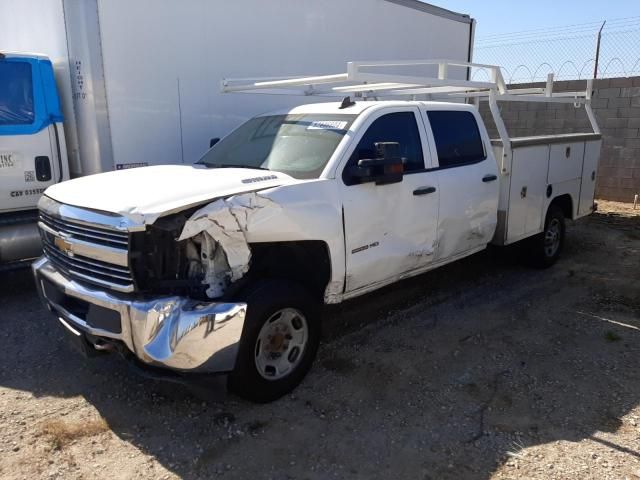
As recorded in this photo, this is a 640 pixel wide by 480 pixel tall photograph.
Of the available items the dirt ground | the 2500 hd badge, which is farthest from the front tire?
the 2500 hd badge

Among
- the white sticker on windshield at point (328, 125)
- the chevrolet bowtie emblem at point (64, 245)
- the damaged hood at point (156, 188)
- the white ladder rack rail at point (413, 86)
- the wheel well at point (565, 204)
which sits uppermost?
the white ladder rack rail at point (413, 86)

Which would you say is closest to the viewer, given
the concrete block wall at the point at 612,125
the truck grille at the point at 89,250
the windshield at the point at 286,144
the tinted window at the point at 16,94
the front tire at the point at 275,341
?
the truck grille at the point at 89,250

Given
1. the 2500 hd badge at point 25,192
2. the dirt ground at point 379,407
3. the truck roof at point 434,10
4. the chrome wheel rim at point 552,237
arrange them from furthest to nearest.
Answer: the truck roof at point 434,10
the chrome wheel rim at point 552,237
the 2500 hd badge at point 25,192
the dirt ground at point 379,407

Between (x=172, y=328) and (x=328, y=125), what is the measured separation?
2.16 metres

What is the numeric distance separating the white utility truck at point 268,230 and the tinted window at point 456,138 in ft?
0.06

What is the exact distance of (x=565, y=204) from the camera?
279 inches

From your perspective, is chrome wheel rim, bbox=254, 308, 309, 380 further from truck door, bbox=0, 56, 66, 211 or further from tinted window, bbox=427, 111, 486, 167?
truck door, bbox=0, 56, 66, 211

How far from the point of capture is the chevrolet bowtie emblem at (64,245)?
3614mm

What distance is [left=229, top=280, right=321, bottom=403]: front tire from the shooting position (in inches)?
136

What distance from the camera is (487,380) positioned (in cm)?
407

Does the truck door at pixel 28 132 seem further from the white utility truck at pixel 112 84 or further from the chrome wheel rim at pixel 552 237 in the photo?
the chrome wheel rim at pixel 552 237

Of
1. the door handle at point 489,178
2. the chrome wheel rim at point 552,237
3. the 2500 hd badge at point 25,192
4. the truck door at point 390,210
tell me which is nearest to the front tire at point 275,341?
the truck door at point 390,210

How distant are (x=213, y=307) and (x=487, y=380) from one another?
2148mm

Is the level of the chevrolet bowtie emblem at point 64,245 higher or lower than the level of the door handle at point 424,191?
lower
